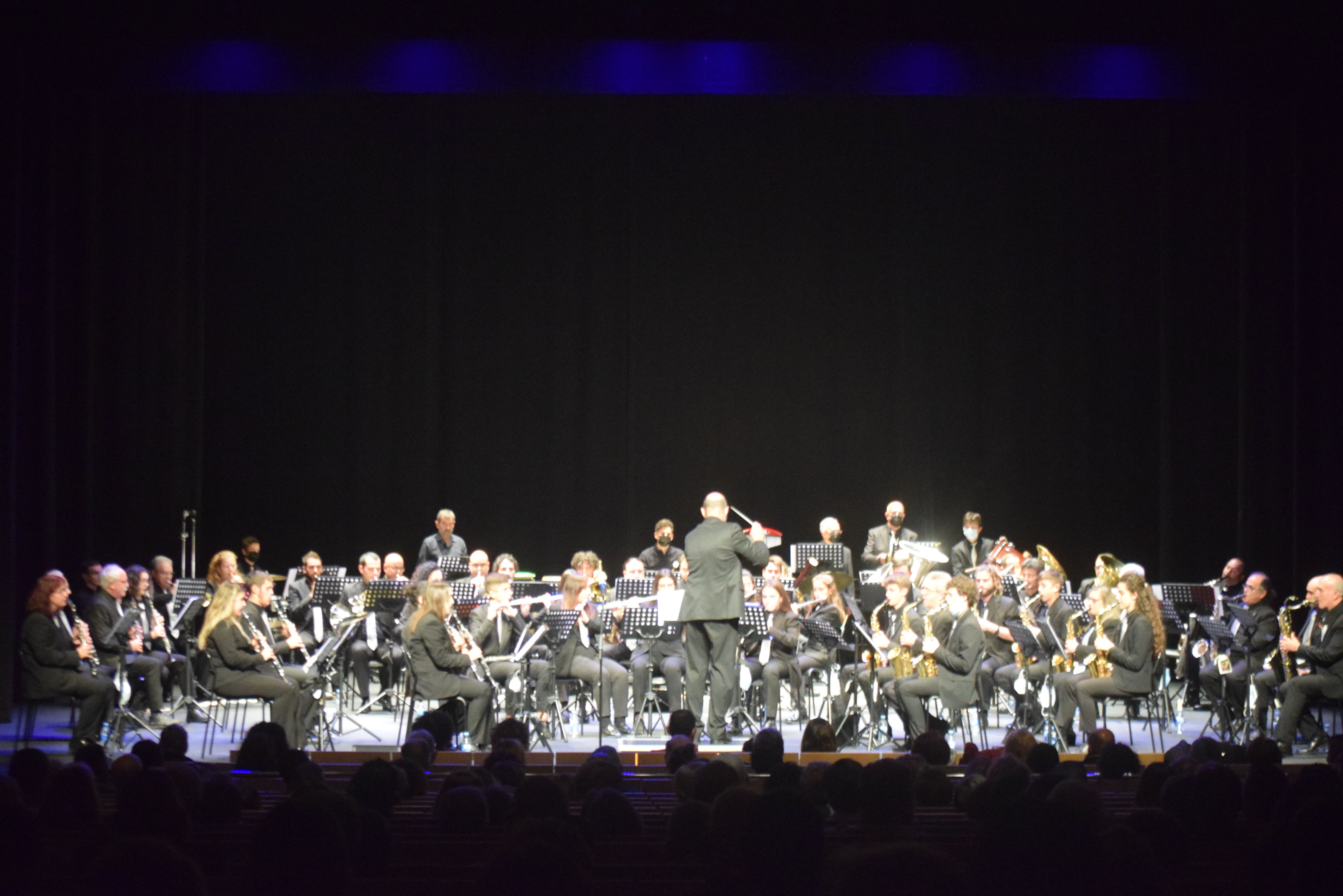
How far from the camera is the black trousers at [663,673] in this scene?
9.98 meters

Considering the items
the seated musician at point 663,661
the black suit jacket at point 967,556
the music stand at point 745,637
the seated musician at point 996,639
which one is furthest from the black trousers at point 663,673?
the black suit jacket at point 967,556

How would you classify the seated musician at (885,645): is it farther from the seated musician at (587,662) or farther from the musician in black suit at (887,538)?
the musician in black suit at (887,538)

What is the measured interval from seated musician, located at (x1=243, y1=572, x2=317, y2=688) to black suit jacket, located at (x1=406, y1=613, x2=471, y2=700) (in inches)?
32.9

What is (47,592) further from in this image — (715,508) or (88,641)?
(715,508)

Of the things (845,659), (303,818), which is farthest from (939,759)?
(845,659)

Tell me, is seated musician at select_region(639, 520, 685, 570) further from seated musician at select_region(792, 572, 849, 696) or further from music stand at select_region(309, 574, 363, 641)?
music stand at select_region(309, 574, 363, 641)

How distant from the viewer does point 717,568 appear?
8930 millimetres

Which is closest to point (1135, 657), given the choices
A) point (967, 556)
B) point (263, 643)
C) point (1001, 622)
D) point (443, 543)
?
point (1001, 622)

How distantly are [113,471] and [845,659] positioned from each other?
7804mm

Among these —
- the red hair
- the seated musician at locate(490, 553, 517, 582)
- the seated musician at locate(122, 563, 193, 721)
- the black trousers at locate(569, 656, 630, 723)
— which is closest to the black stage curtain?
the seated musician at locate(490, 553, 517, 582)

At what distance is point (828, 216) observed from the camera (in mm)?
15062

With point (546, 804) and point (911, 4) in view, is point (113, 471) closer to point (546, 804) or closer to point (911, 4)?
point (911, 4)

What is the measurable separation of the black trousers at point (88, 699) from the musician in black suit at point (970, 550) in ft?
27.0

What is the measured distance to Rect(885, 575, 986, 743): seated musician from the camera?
868 cm
